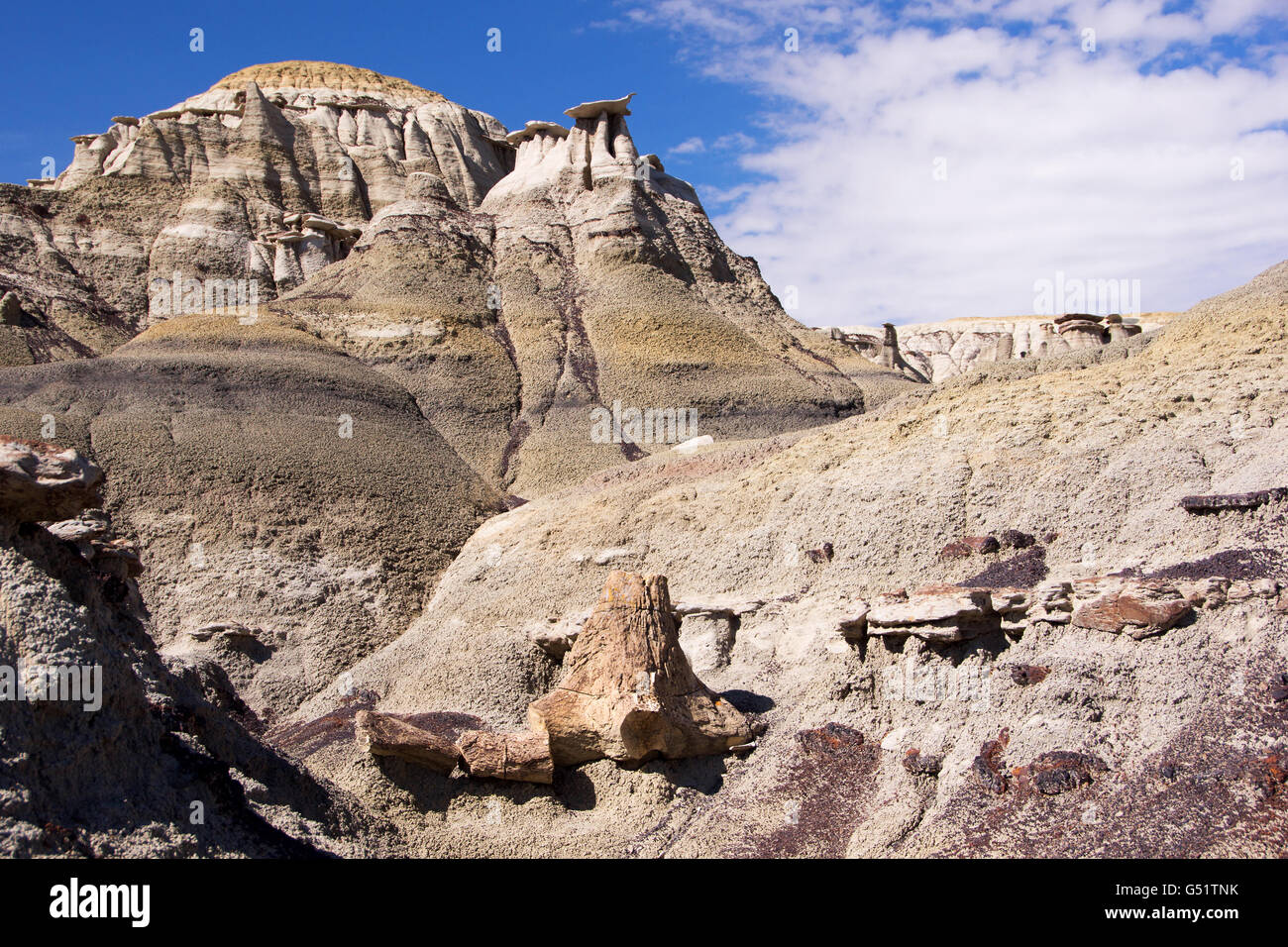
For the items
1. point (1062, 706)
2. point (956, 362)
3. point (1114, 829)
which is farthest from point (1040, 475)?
point (956, 362)

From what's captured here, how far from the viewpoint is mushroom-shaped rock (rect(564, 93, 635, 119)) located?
170ft

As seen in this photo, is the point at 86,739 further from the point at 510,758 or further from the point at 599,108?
the point at 599,108

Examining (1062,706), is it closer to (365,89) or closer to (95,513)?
(95,513)

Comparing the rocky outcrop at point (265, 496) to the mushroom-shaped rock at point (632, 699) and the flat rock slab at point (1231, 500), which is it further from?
the flat rock slab at point (1231, 500)

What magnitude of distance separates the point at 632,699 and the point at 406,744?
2798 mm

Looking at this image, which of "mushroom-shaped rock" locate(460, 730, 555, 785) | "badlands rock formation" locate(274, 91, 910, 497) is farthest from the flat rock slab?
"badlands rock formation" locate(274, 91, 910, 497)

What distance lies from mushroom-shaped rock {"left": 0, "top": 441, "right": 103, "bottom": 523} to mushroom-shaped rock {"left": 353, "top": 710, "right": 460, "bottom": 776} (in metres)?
4.86

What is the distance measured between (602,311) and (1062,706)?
34.7 m

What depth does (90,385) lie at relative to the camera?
1190 inches

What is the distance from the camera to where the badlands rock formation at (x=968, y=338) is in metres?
40.2

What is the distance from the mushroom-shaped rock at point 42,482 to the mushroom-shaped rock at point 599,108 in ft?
151

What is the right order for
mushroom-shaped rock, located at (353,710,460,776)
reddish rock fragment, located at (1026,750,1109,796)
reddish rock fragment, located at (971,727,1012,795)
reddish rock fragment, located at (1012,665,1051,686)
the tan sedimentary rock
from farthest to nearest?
mushroom-shaped rock, located at (353,710,460,776), the tan sedimentary rock, reddish rock fragment, located at (1012,665,1051,686), reddish rock fragment, located at (971,727,1012,795), reddish rock fragment, located at (1026,750,1109,796)

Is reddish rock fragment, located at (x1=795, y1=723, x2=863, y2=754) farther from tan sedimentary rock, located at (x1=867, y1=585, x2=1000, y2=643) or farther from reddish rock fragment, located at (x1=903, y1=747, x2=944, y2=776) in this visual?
tan sedimentary rock, located at (x1=867, y1=585, x2=1000, y2=643)

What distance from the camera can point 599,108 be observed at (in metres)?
52.4
